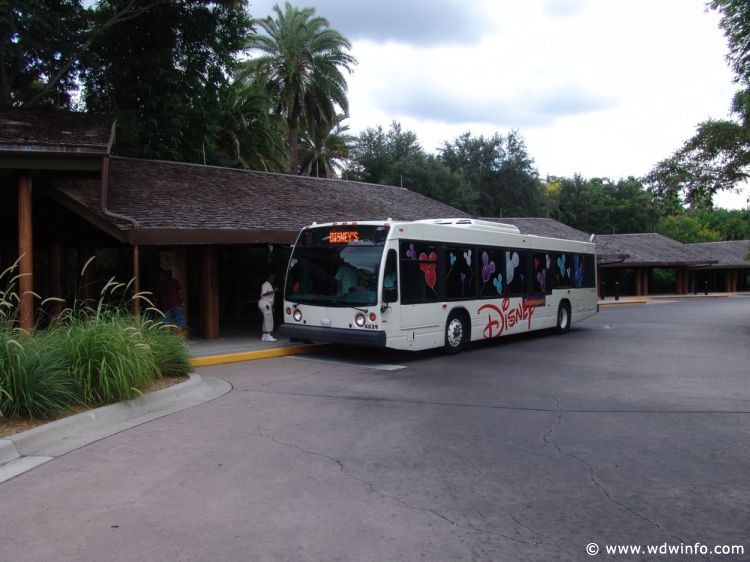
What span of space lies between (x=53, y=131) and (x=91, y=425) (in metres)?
7.48

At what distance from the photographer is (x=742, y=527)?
4.44 metres

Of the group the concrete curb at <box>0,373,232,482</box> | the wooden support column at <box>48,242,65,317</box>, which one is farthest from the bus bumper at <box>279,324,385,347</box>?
the wooden support column at <box>48,242,65,317</box>

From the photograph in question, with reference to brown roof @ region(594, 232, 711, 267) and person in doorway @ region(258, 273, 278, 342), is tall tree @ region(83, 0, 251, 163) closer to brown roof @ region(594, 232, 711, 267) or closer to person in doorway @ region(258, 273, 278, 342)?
person in doorway @ region(258, 273, 278, 342)

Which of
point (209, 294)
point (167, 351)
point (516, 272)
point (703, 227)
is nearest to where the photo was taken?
point (167, 351)

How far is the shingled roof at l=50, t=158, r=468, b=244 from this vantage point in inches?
512

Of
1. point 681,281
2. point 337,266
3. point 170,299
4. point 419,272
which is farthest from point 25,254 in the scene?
point 681,281

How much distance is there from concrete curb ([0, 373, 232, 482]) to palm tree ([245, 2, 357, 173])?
29.0m

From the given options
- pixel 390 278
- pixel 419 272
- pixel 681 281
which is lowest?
pixel 681 281

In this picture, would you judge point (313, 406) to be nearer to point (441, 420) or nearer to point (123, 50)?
point (441, 420)

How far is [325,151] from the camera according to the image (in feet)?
145

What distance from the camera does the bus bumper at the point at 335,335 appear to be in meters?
11.7

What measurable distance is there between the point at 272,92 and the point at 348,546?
34.7 m

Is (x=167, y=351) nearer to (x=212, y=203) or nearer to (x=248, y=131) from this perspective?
(x=212, y=203)

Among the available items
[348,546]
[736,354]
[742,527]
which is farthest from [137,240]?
[736,354]
